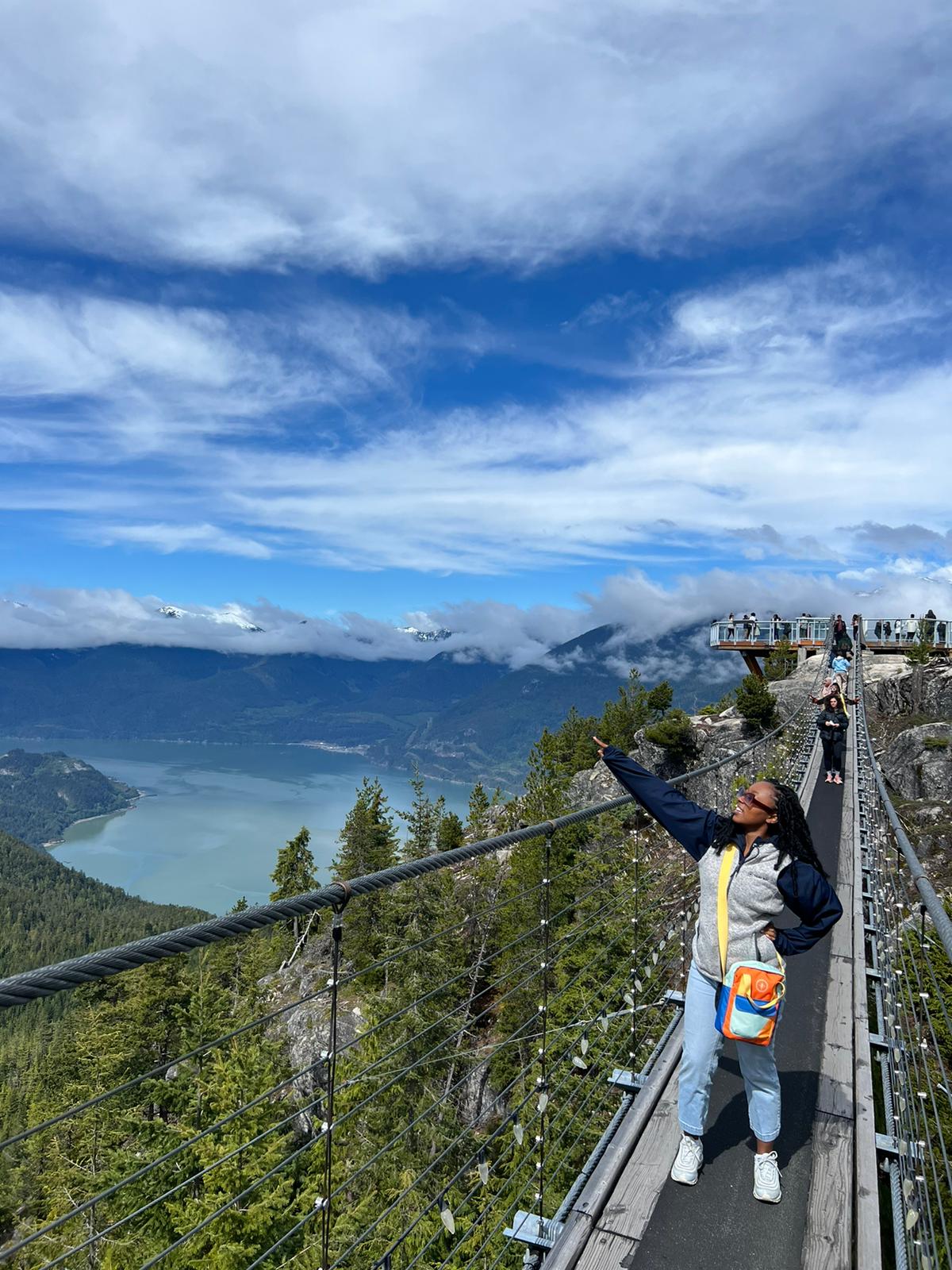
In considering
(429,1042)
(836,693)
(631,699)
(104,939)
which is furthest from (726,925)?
Result: (104,939)

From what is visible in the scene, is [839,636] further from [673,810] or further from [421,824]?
[421,824]

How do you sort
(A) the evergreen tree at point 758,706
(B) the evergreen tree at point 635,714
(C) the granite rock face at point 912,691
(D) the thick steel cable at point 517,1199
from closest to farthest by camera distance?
1. (D) the thick steel cable at point 517,1199
2. (C) the granite rock face at point 912,691
3. (A) the evergreen tree at point 758,706
4. (B) the evergreen tree at point 635,714

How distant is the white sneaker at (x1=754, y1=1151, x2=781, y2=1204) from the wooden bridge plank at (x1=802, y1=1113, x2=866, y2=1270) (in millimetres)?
142

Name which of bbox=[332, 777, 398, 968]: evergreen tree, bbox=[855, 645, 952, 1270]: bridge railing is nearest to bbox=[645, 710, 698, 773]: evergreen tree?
bbox=[332, 777, 398, 968]: evergreen tree

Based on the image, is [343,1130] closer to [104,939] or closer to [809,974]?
[809,974]

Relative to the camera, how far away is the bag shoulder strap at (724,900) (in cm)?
327

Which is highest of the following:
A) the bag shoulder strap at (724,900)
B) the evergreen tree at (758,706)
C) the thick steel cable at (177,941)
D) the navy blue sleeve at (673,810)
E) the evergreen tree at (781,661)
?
the evergreen tree at (781,661)

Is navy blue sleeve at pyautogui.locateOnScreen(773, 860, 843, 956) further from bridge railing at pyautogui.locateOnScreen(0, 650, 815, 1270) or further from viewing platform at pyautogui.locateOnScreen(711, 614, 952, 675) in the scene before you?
viewing platform at pyautogui.locateOnScreen(711, 614, 952, 675)

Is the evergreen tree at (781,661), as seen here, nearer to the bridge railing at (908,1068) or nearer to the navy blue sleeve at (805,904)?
the bridge railing at (908,1068)

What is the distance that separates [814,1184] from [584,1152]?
12601 millimetres

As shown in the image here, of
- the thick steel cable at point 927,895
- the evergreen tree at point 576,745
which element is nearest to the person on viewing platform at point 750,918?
the thick steel cable at point 927,895

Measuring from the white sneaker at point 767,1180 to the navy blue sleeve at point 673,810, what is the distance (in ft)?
4.27

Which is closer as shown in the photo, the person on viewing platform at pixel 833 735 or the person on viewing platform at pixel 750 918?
the person on viewing platform at pixel 750 918

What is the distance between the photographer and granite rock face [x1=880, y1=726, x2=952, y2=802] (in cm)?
1319
